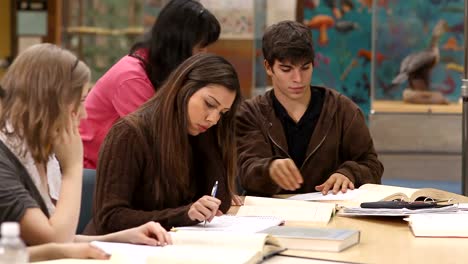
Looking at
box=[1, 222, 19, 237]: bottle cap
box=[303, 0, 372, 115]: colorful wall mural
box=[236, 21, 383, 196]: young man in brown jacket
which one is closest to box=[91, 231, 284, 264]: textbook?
box=[1, 222, 19, 237]: bottle cap

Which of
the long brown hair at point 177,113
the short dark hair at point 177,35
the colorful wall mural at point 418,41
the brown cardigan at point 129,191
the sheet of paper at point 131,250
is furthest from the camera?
the colorful wall mural at point 418,41

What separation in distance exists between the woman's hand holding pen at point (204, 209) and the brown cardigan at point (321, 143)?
1.12 meters

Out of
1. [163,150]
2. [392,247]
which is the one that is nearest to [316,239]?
[392,247]

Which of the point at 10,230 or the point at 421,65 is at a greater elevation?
the point at 10,230

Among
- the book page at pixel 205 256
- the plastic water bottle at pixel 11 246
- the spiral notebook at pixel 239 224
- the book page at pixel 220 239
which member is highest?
the plastic water bottle at pixel 11 246

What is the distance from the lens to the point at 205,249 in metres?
2.81

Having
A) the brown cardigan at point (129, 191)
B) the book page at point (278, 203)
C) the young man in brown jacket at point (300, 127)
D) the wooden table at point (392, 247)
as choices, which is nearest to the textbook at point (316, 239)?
the wooden table at point (392, 247)

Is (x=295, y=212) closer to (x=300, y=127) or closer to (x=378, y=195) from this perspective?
(x=378, y=195)

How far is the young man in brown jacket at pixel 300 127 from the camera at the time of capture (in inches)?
175

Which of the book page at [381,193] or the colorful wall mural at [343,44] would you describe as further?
the colorful wall mural at [343,44]

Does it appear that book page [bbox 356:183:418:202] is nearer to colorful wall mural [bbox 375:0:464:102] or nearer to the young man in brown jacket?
the young man in brown jacket

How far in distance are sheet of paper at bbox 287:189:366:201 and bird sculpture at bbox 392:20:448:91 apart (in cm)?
366

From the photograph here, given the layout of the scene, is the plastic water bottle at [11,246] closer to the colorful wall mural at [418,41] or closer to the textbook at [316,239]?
the textbook at [316,239]

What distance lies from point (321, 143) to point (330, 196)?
377 millimetres
